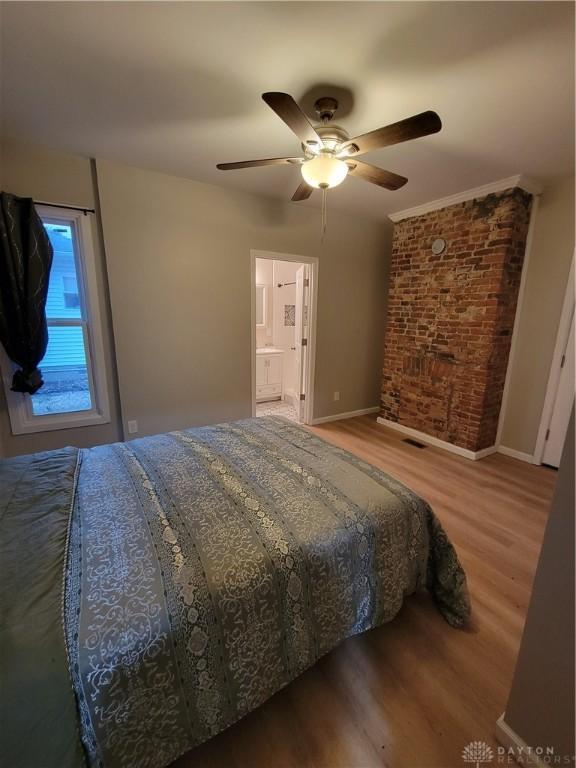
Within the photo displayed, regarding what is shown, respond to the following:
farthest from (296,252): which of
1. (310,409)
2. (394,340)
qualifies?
(310,409)

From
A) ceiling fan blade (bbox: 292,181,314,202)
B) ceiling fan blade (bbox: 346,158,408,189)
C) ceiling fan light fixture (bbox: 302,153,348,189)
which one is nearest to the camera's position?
ceiling fan light fixture (bbox: 302,153,348,189)

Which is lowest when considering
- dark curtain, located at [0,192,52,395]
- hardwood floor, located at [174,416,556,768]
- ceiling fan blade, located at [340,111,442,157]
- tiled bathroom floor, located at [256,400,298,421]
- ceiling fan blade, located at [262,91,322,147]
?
hardwood floor, located at [174,416,556,768]

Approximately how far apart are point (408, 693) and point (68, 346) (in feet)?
10.0

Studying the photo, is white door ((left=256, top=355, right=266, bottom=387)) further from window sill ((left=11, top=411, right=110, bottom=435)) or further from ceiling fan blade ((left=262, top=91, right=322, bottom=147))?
ceiling fan blade ((left=262, top=91, right=322, bottom=147))

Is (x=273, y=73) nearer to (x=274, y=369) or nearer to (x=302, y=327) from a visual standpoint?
(x=302, y=327)

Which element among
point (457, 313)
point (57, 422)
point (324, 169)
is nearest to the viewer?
point (324, 169)

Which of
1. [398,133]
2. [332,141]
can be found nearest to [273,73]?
[332,141]

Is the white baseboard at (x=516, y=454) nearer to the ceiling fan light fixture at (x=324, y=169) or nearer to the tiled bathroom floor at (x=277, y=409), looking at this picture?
the tiled bathroom floor at (x=277, y=409)

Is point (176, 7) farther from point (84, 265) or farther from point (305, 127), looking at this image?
point (84, 265)

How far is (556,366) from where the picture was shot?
2.80m

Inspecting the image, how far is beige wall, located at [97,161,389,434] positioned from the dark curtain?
0.46m

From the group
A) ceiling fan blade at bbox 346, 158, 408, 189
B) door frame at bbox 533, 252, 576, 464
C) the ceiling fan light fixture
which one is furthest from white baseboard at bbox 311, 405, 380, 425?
the ceiling fan light fixture

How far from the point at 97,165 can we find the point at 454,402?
374cm

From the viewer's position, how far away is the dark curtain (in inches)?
83.6
